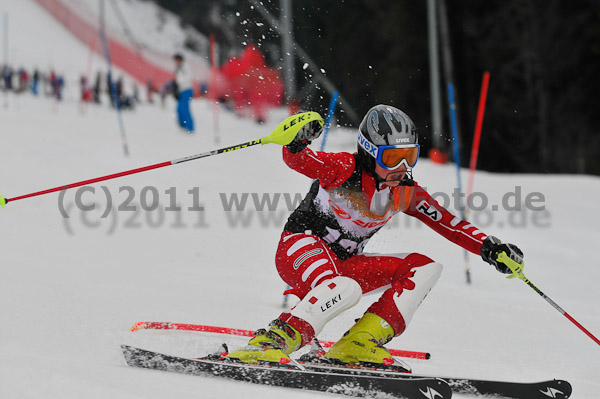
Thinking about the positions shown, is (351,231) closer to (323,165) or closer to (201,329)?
(323,165)

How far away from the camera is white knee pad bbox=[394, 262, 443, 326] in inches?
136

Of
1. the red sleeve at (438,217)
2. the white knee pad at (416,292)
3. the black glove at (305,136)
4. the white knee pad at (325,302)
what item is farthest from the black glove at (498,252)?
the black glove at (305,136)

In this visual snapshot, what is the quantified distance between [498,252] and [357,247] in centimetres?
73

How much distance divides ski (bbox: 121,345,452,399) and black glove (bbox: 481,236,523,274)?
2.73 feet

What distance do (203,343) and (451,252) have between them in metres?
4.27

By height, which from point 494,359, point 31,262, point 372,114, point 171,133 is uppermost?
point 171,133

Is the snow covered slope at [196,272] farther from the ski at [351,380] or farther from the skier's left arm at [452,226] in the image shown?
the skier's left arm at [452,226]

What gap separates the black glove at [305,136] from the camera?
330cm

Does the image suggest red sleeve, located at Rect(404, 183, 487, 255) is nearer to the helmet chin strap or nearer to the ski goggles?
the helmet chin strap

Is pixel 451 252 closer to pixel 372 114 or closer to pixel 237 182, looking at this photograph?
pixel 237 182

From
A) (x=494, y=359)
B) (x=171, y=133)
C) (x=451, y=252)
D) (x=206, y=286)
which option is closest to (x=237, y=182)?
(x=451, y=252)

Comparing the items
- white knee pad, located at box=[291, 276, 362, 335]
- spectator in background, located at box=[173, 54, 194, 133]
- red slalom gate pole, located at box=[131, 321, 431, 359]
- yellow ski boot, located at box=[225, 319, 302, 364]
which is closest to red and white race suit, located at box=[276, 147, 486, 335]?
white knee pad, located at box=[291, 276, 362, 335]

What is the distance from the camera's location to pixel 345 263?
373 centimetres

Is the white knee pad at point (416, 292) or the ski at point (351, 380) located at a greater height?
the white knee pad at point (416, 292)
